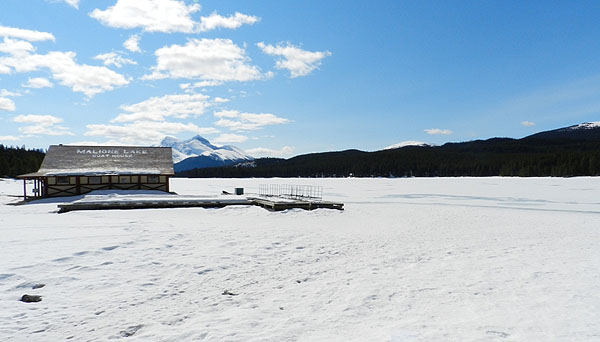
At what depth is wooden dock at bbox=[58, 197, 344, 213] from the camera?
22766mm

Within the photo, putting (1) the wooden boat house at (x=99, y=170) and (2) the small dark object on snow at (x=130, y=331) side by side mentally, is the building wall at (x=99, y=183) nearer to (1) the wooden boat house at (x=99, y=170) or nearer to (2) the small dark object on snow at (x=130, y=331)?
(1) the wooden boat house at (x=99, y=170)

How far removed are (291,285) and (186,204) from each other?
724 inches

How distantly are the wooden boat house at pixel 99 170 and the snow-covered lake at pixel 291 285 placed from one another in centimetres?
1942

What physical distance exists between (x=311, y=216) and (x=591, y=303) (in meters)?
16.6

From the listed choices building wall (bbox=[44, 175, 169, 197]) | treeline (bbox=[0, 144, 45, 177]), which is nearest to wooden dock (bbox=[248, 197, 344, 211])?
building wall (bbox=[44, 175, 169, 197])

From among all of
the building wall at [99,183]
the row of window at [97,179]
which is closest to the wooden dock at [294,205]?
the building wall at [99,183]

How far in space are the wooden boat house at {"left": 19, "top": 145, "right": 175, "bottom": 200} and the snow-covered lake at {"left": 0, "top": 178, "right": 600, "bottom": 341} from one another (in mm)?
19424

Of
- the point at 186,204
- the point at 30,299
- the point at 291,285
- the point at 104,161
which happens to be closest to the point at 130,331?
the point at 30,299

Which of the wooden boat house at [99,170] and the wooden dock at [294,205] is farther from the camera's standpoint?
the wooden boat house at [99,170]

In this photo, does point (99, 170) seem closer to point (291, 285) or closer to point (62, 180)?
point (62, 180)

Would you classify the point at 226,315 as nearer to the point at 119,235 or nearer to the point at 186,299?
the point at 186,299

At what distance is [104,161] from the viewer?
3594 cm

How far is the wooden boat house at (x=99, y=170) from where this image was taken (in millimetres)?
31672

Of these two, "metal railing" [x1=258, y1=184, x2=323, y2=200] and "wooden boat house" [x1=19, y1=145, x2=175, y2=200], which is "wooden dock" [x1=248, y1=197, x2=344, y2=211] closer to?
"metal railing" [x1=258, y1=184, x2=323, y2=200]
